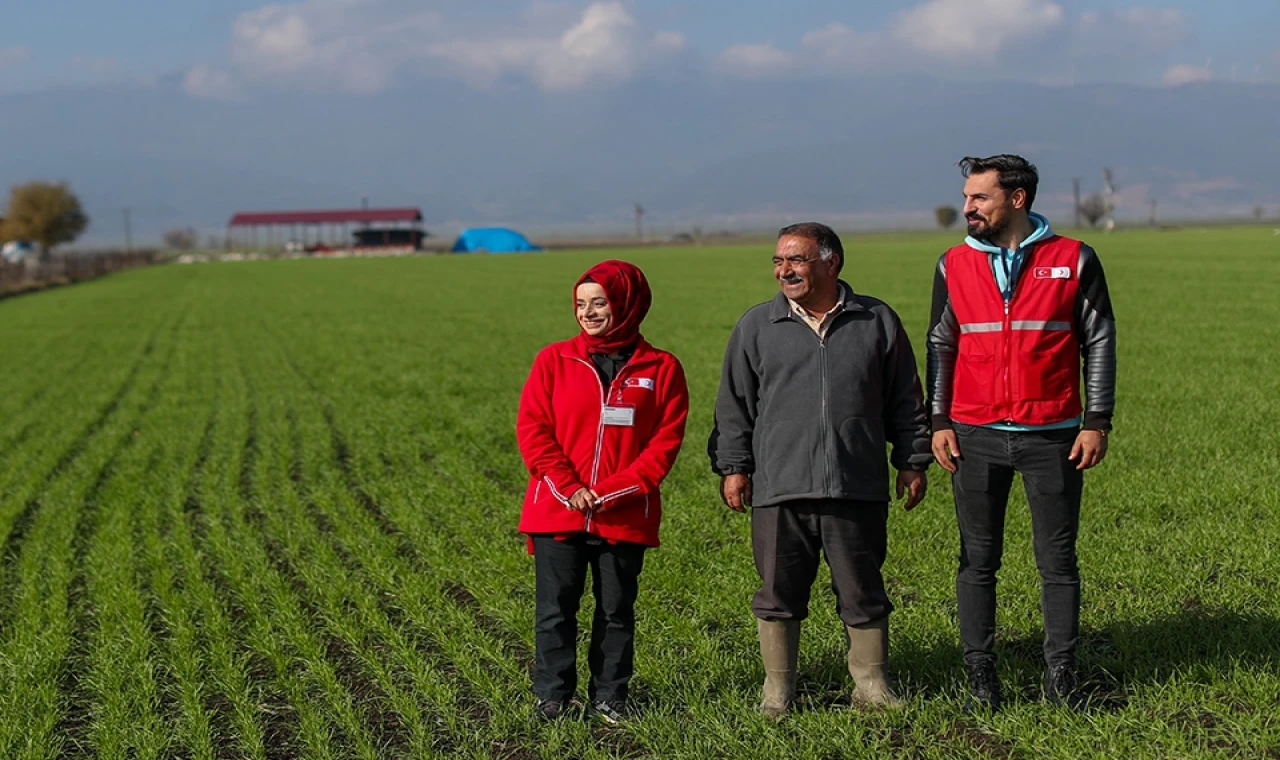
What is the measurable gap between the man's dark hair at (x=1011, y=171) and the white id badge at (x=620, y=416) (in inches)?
56.1

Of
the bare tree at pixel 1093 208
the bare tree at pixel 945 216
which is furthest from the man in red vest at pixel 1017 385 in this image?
the bare tree at pixel 945 216

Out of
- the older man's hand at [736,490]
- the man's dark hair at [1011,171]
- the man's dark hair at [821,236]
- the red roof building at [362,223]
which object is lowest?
the older man's hand at [736,490]

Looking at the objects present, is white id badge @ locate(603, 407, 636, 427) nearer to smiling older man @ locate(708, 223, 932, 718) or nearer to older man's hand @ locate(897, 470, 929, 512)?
smiling older man @ locate(708, 223, 932, 718)

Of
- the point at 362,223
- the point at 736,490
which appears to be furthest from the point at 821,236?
the point at 362,223

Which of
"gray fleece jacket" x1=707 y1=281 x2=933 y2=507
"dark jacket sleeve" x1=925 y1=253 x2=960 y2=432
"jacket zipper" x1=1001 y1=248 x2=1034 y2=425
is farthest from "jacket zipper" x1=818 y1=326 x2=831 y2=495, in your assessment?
"jacket zipper" x1=1001 y1=248 x2=1034 y2=425

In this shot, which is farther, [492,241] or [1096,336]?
[492,241]

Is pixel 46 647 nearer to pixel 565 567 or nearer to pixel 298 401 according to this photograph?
pixel 565 567

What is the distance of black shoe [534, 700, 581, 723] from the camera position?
4.64m

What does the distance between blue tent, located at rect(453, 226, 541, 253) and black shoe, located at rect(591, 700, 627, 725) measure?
10306 centimetres

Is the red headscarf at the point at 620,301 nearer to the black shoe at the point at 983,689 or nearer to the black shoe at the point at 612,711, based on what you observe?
the black shoe at the point at 612,711

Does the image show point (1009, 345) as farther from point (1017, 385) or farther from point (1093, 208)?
point (1093, 208)

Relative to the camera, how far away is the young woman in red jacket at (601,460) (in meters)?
4.41

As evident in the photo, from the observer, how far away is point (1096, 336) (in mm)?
4270

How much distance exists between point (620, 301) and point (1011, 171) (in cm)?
140
